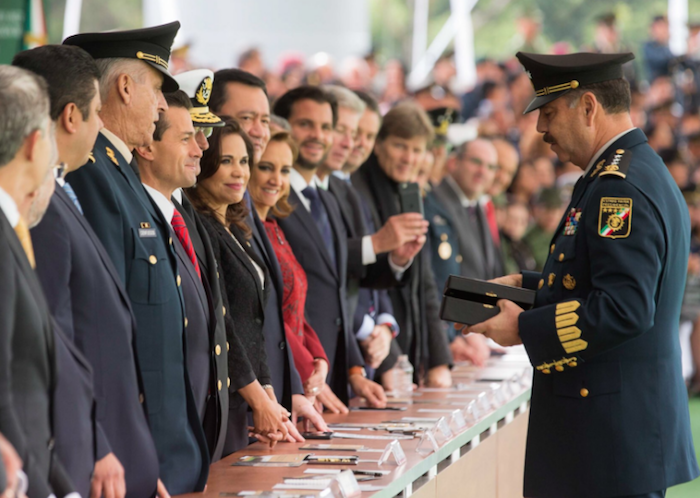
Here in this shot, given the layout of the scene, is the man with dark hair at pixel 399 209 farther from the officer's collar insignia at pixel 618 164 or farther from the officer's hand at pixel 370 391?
the officer's collar insignia at pixel 618 164

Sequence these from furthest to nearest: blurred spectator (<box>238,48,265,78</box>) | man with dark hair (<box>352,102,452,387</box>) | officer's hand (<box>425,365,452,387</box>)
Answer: blurred spectator (<box>238,48,265,78</box>)
man with dark hair (<box>352,102,452,387</box>)
officer's hand (<box>425,365,452,387</box>)

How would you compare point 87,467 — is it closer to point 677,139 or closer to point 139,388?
point 139,388

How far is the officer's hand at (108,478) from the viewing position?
2049 mm

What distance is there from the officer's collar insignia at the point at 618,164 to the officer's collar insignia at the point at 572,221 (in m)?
0.12

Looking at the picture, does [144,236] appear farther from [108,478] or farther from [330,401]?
[330,401]

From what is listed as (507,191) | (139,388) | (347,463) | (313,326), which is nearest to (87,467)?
(139,388)

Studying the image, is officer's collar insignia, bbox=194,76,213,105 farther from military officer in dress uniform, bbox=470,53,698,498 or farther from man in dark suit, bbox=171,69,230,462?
military officer in dress uniform, bbox=470,53,698,498

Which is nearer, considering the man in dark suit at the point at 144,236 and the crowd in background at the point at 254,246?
the crowd in background at the point at 254,246

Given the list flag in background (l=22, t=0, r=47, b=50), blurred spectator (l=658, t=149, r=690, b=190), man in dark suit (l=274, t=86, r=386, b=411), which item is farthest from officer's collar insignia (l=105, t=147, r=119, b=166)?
blurred spectator (l=658, t=149, r=690, b=190)

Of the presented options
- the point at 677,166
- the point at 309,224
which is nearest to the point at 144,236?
the point at 309,224

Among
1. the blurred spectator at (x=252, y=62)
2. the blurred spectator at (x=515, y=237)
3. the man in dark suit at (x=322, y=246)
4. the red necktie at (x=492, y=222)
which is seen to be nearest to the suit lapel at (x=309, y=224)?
the man in dark suit at (x=322, y=246)

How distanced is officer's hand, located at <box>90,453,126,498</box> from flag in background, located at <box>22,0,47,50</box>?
3.14m

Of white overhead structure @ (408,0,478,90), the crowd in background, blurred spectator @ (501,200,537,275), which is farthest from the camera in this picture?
white overhead structure @ (408,0,478,90)

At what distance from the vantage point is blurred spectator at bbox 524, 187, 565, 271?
6.55 metres
